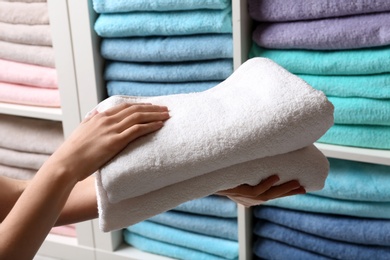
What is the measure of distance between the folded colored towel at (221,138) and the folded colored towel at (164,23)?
0.37 meters

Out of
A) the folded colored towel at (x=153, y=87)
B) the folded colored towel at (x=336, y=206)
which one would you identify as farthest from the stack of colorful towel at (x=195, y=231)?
the folded colored towel at (x=153, y=87)

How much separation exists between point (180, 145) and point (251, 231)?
0.58 meters

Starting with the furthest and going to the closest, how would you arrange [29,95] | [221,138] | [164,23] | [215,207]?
[29,95] < [215,207] < [164,23] < [221,138]

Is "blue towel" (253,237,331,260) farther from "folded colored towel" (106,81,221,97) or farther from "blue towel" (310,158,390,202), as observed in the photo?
"folded colored towel" (106,81,221,97)

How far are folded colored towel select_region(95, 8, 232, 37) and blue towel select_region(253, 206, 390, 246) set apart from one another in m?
0.37

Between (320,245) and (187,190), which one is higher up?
(187,190)

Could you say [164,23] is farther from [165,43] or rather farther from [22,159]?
[22,159]

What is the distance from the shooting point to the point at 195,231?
120cm

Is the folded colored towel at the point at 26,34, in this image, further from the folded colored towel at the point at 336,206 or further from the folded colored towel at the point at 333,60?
the folded colored towel at the point at 336,206

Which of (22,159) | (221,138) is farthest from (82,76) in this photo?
(221,138)

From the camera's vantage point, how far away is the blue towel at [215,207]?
1.13m

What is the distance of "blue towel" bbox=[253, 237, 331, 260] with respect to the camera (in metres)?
1.10

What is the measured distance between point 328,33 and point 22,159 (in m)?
0.75

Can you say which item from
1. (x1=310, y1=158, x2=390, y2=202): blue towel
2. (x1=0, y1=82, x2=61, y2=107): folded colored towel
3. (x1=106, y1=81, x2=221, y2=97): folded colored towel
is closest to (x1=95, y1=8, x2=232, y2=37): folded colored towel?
(x1=106, y1=81, x2=221, y2=97): folded colored towel
